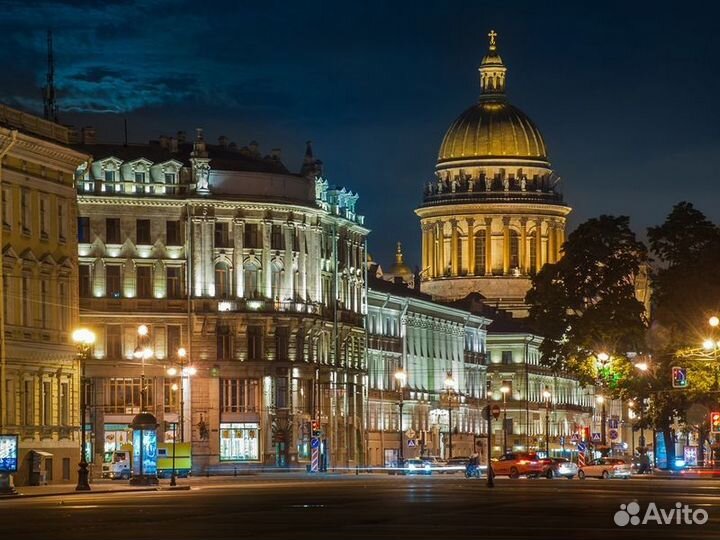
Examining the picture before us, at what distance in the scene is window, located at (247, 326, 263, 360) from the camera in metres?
160

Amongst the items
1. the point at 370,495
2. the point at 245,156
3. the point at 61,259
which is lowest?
the point at 370,495

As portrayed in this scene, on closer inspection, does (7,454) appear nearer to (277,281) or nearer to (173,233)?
(173,233)

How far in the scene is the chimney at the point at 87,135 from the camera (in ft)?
520

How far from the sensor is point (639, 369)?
127438 millimetres

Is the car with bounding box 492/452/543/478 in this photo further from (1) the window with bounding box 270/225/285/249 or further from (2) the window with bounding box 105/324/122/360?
(1) the window with bounding box 270/225/285/249

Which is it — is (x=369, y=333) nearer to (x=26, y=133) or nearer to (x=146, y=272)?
(x=146, y=272)

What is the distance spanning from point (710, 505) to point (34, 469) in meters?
41.1

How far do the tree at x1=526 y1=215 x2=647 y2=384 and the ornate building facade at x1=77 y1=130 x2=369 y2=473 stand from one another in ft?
74.9

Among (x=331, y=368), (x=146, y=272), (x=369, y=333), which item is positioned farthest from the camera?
(x=369, y=333)

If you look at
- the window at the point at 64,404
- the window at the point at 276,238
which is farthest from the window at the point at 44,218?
the window at the point at 276,238

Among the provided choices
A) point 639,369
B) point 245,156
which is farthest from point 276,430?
point 639,369

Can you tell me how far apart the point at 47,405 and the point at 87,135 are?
5699 cm

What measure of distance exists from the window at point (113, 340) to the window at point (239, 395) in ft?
28.0

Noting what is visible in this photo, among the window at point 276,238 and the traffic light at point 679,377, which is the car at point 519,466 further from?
the window at point 276,238
